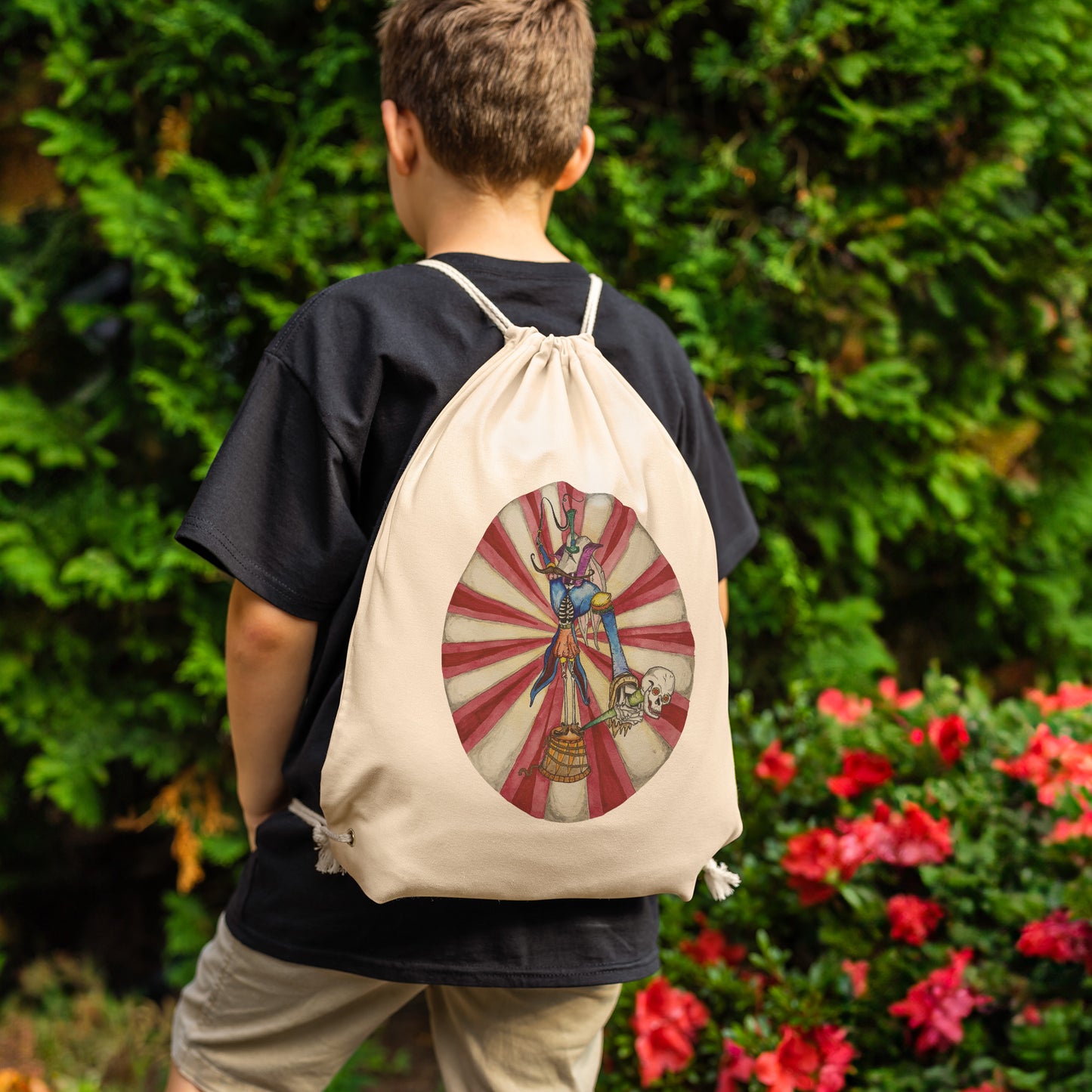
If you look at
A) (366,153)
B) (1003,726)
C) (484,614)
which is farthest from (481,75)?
(1003,726)

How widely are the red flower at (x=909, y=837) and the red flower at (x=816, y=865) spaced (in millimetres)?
64

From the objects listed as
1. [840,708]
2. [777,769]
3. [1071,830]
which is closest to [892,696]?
[840,708]

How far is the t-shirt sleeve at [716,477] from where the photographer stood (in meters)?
1.63

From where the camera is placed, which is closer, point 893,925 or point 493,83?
point 493,83

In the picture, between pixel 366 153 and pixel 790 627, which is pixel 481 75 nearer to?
pixel 366 153

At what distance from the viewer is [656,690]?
1.29 metres

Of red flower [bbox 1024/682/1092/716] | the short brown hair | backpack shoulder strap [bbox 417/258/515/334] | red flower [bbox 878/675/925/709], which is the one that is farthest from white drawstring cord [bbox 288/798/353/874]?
red flower [bbox 1024/682/1092/716]

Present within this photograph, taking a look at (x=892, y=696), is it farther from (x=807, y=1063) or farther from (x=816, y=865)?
(x=807, y=1063)

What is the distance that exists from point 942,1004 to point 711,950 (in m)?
0.49

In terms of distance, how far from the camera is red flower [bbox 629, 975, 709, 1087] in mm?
2072

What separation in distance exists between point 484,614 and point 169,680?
79.4 inches

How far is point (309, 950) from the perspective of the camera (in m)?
1.40

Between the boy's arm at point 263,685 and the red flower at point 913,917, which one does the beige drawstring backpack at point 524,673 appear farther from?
the red flower at point 913,917

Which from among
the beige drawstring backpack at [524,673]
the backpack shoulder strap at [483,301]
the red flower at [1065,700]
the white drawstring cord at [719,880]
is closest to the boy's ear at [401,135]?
the backpack shoulder strap at [483,301]
